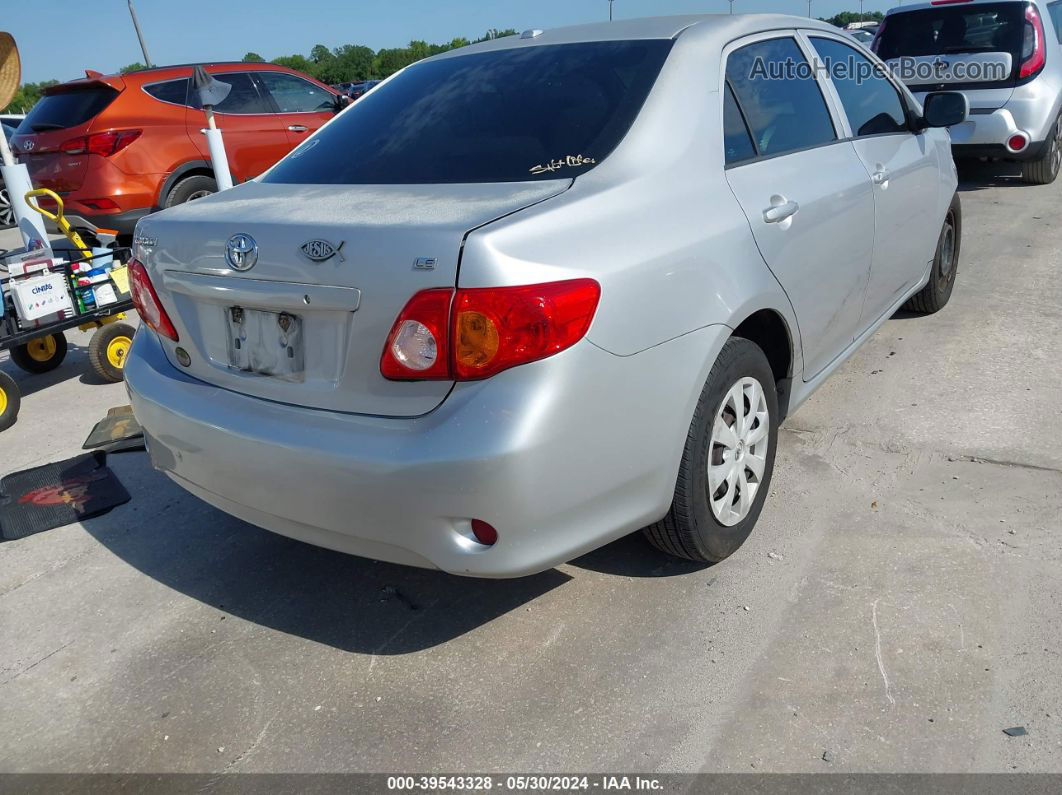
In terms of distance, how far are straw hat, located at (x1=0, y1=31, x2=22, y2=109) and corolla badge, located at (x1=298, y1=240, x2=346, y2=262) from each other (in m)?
5.23

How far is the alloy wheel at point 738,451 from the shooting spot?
9.09 ft

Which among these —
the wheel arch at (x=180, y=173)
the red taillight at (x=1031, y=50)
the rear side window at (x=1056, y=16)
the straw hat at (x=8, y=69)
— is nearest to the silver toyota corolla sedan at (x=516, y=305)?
the straw hat at (x=8, y=69)

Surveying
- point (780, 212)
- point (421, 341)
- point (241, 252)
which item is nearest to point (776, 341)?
point (780, 212)

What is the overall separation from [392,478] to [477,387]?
0.31 metres

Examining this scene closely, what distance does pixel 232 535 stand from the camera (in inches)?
134

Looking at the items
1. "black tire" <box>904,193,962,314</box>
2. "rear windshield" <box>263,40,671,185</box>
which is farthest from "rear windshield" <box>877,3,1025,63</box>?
"rear windshield" <box>263,40,671,185</box>

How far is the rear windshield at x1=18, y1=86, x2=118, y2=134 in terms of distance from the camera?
7.93 meters

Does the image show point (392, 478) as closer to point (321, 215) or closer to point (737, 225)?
point (321, 215)

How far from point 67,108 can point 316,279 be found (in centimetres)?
719

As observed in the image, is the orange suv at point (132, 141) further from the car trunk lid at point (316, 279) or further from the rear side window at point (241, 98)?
the car trunk lid at point (316, 279)

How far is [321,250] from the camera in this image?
228 centimetres

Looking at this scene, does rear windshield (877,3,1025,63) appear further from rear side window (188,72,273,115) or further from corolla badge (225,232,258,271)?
corolla badge (225,232,258,271)

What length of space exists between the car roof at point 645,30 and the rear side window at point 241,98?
635 cm

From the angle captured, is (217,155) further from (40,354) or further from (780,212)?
(780,212)
